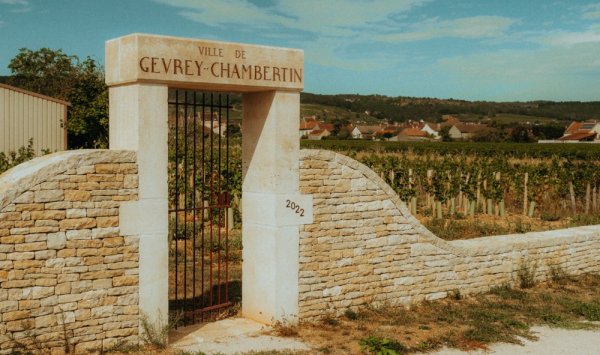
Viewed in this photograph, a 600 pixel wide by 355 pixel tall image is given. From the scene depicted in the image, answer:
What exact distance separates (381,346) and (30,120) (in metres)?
20.1

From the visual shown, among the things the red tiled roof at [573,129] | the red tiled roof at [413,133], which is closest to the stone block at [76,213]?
the red tiled roof at [413,133]

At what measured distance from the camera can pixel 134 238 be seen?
7.30 metres

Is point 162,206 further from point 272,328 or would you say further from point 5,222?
point 272,328

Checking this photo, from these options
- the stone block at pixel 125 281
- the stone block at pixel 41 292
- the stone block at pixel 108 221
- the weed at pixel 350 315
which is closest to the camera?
the stone block at pixel 41 292

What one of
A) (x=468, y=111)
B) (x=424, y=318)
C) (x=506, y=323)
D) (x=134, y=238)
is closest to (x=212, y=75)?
(x=134, y=238)

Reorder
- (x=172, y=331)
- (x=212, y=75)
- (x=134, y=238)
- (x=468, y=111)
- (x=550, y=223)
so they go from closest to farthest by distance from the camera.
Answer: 1. (x=134, y=238)
2. (x=212, y=75)
3. (x=172, y=331)
4. (x=550, y=223)
5. (x=468, y=111)

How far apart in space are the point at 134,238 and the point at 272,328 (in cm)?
231

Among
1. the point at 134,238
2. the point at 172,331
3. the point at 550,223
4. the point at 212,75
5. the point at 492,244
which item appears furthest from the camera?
the point at 550,223

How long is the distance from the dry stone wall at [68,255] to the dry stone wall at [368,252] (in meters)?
2.52

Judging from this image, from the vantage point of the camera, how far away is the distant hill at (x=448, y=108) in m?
114

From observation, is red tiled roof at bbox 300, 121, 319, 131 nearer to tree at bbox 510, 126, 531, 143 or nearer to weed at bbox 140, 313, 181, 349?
tree at bbox 510, 126, 531, 143

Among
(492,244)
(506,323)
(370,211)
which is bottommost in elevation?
(506,323)

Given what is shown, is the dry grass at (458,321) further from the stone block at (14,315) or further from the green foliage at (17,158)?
the green foliage at (17,158)

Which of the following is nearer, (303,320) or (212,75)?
(212,75)
